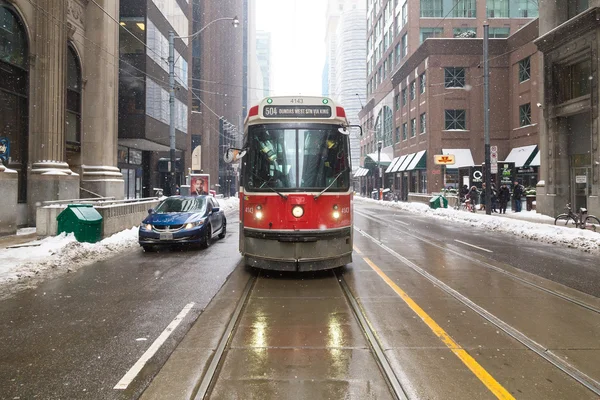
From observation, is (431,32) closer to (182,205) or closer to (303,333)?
(182,205)

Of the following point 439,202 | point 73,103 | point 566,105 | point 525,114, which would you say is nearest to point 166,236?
point 73,103

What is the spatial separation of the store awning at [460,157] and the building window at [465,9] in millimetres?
15793

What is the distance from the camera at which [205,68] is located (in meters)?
57.2

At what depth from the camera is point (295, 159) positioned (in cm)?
845

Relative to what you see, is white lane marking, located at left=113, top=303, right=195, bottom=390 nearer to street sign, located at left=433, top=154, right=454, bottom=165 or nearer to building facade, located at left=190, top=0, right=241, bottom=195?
street sign, located at left=433, top=154, right=454, bottom=165

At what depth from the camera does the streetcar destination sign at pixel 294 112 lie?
863 cm

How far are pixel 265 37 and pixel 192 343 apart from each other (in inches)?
7493

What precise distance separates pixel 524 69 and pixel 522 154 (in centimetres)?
756

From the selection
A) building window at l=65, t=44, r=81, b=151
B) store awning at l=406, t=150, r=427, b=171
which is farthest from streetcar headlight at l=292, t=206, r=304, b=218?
store awning at l=406, t=150, r=427, b=171

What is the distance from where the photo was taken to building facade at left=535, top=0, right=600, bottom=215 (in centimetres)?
2205

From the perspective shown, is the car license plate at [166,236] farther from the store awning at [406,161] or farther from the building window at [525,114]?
the store awning at [406,161]

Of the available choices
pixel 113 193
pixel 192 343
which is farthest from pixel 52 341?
pixel 113 193

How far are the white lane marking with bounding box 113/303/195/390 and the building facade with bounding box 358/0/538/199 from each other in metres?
29.4

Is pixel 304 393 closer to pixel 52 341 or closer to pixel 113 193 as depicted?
pixel 52 341
